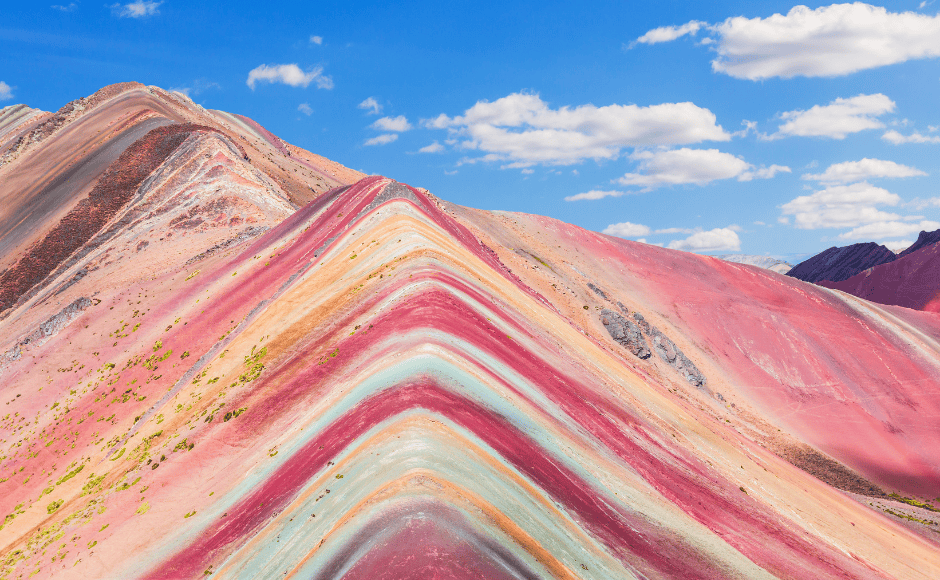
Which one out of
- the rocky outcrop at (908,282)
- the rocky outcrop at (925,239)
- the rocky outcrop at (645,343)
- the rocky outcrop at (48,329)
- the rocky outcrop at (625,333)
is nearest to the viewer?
the rocky outcrop at (48,329)

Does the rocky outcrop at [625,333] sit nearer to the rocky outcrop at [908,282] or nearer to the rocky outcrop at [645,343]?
the rocky outcrop at [645,343]

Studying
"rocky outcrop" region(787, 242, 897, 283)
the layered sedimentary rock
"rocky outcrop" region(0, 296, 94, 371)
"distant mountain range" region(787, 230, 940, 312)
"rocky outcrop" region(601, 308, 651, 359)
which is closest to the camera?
the layered sedimentary rock

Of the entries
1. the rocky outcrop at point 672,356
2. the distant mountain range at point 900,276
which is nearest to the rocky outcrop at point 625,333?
the rocky outcrop at point 672,356

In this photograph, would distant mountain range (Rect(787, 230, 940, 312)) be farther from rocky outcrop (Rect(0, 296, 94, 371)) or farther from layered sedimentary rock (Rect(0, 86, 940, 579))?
rocky outcrop (Rect(0, 296, 94, 371))

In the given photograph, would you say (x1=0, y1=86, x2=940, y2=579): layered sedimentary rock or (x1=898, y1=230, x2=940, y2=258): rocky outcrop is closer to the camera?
(x1=0, y1=86, x2=940, y2=579): layered sedimentary rock

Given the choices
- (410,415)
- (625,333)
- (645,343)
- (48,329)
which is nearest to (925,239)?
(645,343)

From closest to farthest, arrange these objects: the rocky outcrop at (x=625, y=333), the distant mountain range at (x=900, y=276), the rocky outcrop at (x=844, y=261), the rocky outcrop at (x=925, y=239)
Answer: the rocky outcrop at (x=625, y=333)
the distant mountain range at (x=900, y=276)
the rocky outcrop at (x=925, y=239)
the rocky outcrop at (x=844, y=261)

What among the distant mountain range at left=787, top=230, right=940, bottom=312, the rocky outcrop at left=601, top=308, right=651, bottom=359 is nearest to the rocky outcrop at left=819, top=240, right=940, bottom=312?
the distant mountain range at left=787, top=230, right=940, bottom=312
